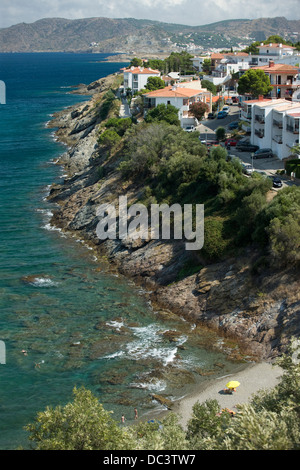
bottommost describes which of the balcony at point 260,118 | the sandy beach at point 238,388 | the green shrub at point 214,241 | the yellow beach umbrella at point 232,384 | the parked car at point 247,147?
the sandy beach at point 238,388

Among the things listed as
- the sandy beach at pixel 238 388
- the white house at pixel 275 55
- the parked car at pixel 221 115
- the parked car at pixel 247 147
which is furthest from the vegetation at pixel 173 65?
the sandy beach at pixel 238 388

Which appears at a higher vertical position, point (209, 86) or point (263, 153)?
point (209, 86)

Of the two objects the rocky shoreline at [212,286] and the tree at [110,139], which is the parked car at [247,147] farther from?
the tree at [110,139]

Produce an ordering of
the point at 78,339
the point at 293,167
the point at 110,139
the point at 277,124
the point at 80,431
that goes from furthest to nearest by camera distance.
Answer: the point at 110,139
the point at 277,124
the point at 293,167
the point at 78,339
the point at 80,431

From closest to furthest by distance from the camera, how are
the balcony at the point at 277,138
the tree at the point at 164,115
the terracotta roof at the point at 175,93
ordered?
the balcony at the point at 277,138 → the tree at the point at 164,115 → the terracotta roof at the point at 175,93

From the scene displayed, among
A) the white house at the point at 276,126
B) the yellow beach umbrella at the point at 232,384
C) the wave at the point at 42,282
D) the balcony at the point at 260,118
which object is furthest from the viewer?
the balcony at the point at 260,118

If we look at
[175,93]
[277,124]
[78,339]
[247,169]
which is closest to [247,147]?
[277,124]

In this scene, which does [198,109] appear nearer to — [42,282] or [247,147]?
[247,147]

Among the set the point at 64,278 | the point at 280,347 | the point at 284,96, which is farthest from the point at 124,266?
the point at 284,96

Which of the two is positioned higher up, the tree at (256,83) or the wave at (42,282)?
the tree at (256,83)
